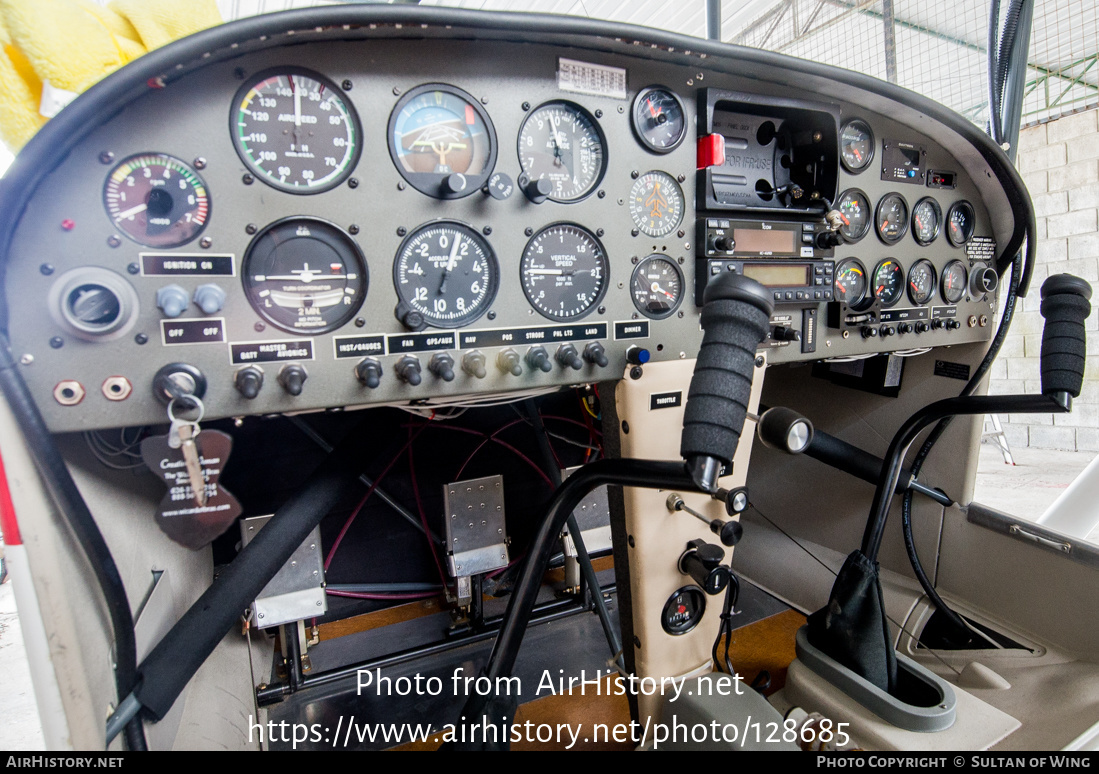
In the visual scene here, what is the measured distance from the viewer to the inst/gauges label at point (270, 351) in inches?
38.0

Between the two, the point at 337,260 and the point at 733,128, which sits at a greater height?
the point at 733,128

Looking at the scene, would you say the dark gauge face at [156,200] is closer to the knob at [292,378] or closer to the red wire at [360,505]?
the knob at [292,378]

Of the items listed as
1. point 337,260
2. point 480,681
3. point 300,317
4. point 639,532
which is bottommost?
point 480,681

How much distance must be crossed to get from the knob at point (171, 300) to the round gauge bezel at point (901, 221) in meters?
1.74

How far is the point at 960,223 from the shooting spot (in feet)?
5.90

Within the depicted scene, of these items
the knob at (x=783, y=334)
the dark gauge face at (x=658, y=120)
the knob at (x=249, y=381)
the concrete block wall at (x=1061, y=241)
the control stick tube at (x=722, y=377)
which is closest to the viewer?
the control stick tube at (x=722, y=377)

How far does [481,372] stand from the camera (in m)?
1.13

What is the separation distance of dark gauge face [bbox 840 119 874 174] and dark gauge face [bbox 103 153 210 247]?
1570mm

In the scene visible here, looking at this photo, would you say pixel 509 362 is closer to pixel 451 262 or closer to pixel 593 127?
pixel 451 262

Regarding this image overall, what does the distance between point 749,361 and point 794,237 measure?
81 centimetres

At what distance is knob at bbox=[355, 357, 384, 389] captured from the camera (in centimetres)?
102

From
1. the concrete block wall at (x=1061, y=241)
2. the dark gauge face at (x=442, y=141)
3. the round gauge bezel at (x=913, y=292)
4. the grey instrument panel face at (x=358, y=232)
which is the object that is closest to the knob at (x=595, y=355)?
the grey instrument panel face at (x=358, y=232)
